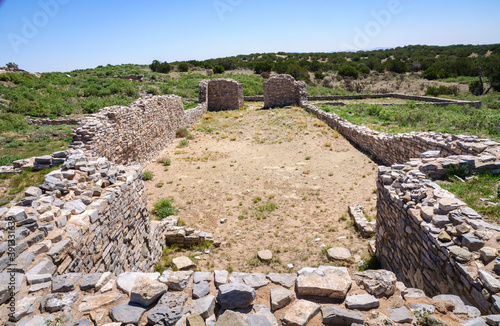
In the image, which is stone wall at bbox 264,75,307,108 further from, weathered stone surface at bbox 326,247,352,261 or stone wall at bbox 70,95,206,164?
weathered stone surface at bbox 326,247,352,261

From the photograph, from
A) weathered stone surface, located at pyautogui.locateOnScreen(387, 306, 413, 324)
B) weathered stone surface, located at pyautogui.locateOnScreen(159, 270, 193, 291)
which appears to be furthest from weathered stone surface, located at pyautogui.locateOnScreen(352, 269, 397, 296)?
weathered stone surface, located at pyautogui.locateOnScreen(159, 270, 193, 291)

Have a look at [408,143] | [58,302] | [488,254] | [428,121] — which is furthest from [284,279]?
[428,121]

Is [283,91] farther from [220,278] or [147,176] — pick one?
[220,278]

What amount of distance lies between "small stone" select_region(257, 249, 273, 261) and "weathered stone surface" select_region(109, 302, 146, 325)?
366 centimetres

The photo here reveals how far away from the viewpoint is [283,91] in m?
26.8

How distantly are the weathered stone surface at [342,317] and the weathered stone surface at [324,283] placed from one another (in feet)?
1.04

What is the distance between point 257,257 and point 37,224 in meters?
4.23

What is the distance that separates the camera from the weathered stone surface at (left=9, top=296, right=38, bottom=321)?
9.22 ft

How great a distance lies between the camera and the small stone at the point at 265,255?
6.38 metres

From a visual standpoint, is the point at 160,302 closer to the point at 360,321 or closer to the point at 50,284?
the point at 50,284

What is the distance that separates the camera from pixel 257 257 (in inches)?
256

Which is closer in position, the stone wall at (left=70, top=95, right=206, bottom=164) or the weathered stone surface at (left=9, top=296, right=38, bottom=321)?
the weathered stone surface at (left=9, top=296, right=38, bottom=321)

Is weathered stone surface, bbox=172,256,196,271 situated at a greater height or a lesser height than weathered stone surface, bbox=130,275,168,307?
lesser

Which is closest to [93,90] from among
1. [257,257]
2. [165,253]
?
[165,253]
